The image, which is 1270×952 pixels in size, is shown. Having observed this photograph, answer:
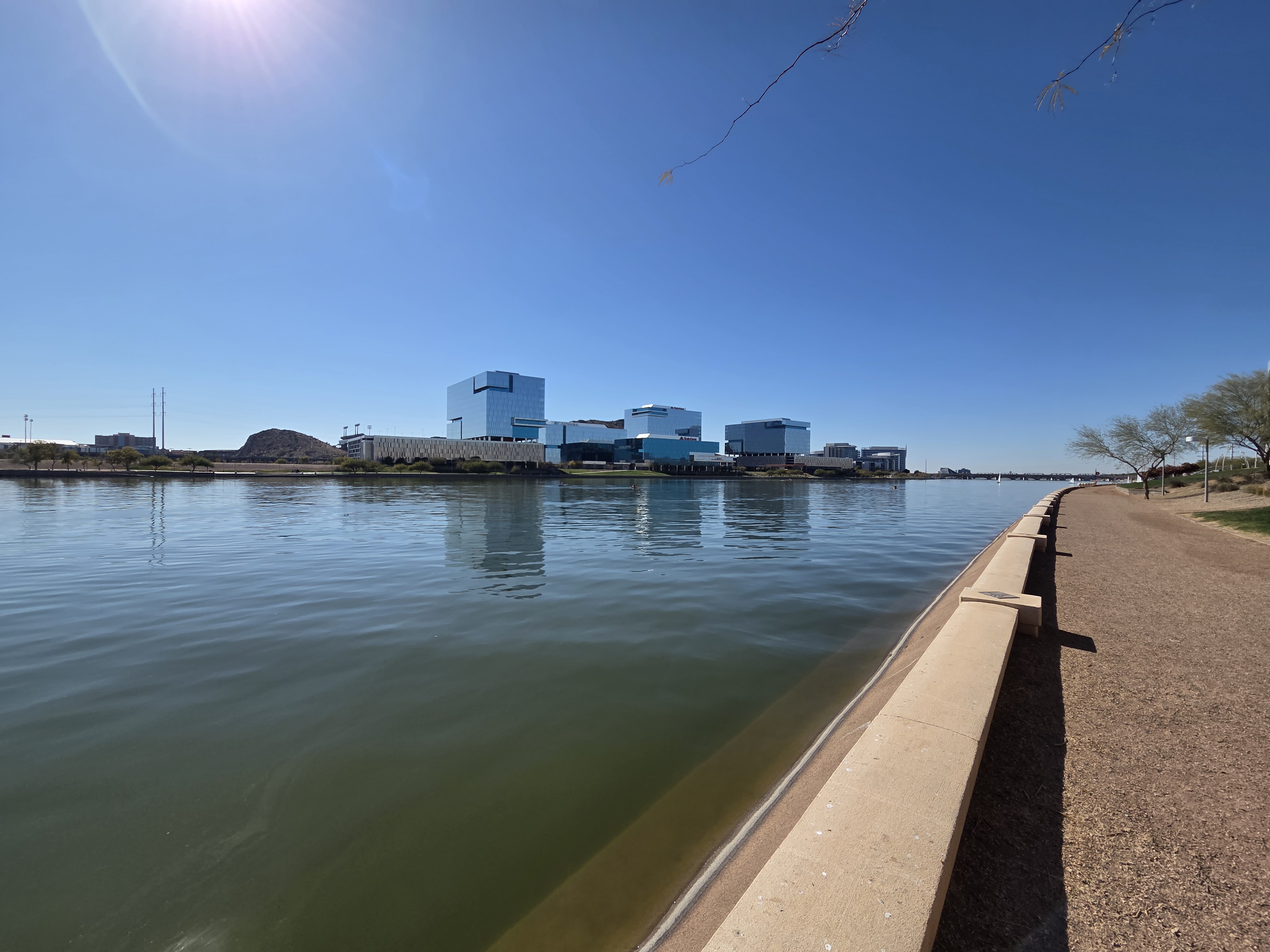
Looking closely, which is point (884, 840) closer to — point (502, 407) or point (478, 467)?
point (478, 467)

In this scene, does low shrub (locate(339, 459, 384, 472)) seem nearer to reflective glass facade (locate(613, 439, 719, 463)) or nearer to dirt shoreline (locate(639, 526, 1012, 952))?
reflective glass facade (locate(613, 439, 719, 463))

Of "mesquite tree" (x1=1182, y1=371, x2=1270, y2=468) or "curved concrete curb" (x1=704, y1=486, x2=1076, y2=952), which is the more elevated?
"mesquite tree" (x1=1182, y1=371, x2=1270, y2=468)

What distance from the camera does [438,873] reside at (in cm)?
411

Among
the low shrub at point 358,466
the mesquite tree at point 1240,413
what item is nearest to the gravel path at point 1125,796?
the mesquite tree at point 1240,413

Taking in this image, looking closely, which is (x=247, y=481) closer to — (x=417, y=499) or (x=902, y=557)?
(x=417, y=499)

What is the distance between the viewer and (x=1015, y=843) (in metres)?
3.69

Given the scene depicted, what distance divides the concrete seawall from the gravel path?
0.40 metres

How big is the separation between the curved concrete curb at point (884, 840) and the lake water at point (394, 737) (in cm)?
146

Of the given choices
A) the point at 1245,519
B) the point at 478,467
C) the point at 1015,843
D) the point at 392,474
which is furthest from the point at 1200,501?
the point at 392,474

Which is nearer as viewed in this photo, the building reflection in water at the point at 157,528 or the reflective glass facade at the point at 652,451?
the building reflection in water at the point at 157,528

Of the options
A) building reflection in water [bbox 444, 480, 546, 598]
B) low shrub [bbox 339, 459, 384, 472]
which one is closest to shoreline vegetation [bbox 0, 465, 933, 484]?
low shrub [bbox 339, 459, 384, 472]

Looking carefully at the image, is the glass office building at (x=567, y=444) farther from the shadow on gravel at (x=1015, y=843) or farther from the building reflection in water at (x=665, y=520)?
the shadow on gravel at (x=1015, y=843)

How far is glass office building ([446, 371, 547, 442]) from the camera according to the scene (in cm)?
17600

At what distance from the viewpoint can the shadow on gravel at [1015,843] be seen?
9.58ft
